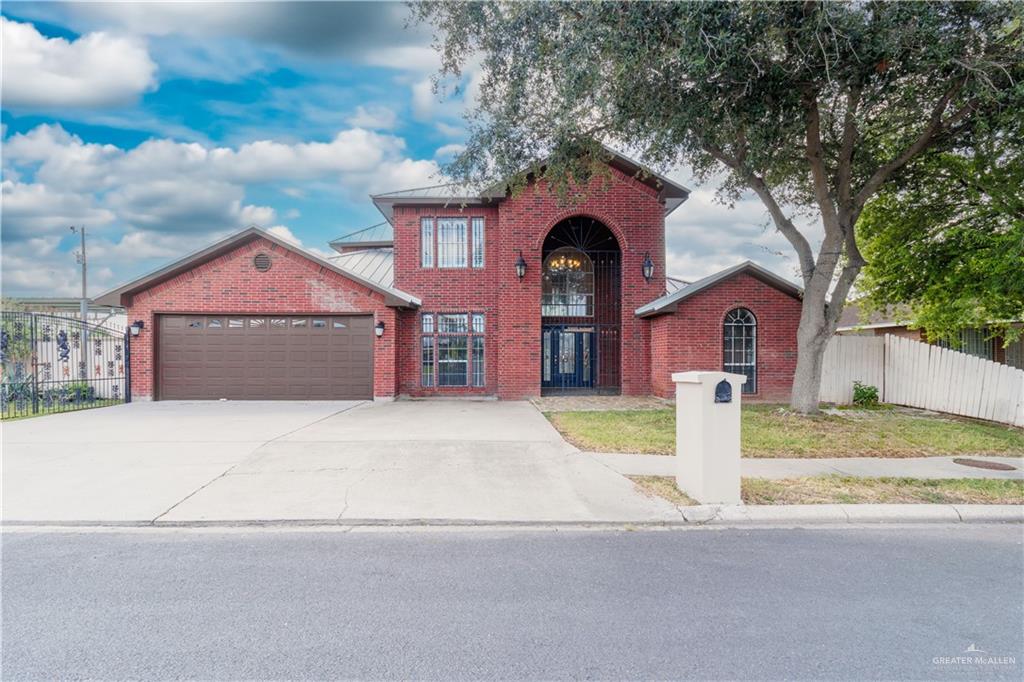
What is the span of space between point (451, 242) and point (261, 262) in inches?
212

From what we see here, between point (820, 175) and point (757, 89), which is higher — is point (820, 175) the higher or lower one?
the lower one

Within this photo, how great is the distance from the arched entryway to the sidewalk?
909cm

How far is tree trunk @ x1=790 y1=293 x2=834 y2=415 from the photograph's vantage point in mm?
11242

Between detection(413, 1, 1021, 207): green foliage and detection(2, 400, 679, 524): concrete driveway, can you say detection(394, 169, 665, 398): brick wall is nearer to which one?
detection(413, 1, 1021, 207): green foliage

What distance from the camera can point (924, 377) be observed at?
1327cm

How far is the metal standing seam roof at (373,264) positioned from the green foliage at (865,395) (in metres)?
13.3

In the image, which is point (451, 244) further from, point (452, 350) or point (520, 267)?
point (452, 350)

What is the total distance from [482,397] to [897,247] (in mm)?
11566

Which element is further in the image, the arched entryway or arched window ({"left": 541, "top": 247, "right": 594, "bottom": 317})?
arched window ({"left": 541, "top": 247, "right": 594, "bottom": 317})

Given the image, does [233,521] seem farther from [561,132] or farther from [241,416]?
[561,132]

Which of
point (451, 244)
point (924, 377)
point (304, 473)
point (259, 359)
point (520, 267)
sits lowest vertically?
point (304, 473)

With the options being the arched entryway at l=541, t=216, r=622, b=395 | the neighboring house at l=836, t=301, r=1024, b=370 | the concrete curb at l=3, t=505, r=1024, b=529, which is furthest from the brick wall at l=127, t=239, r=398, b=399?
the neighboring house at l=836, t=301, r=1024, b=370

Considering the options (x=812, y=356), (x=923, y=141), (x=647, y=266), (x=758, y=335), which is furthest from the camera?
(x=647, y=266)

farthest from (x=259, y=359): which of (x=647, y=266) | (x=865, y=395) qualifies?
(x=865, y=395)
